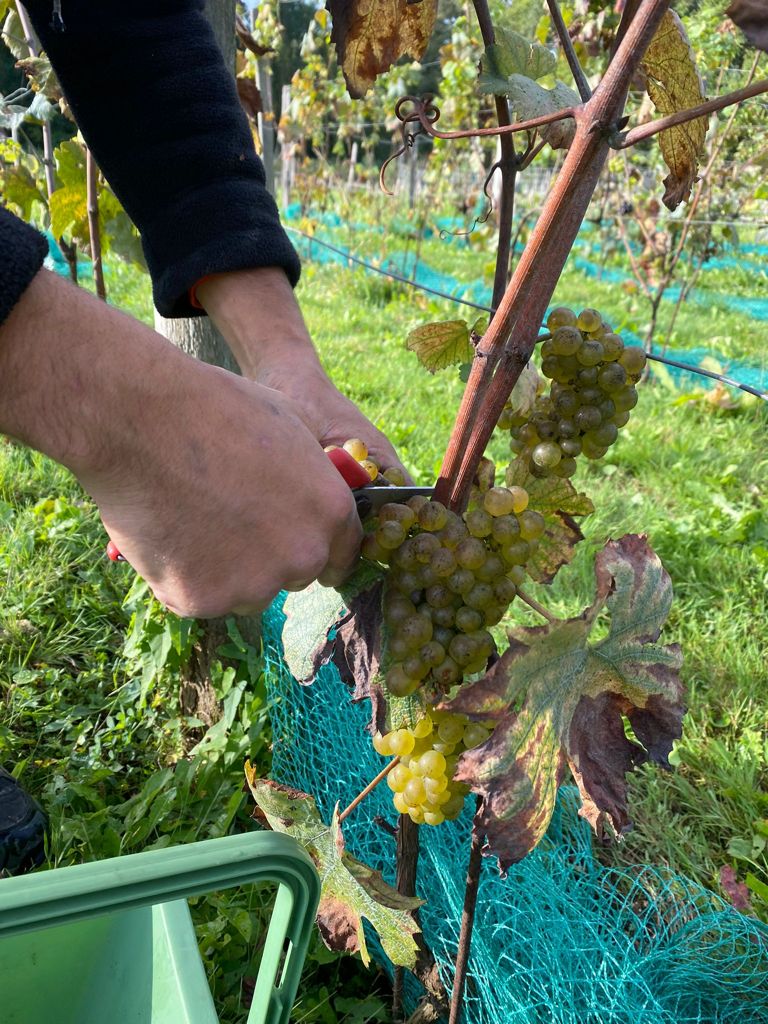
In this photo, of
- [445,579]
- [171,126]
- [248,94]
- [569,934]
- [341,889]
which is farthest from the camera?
[248,94]

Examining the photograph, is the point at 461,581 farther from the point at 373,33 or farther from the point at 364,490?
the point at 373,33

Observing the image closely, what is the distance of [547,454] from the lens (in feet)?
3.08

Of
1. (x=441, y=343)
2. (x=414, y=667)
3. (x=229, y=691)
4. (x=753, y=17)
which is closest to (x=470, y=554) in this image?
(x=414, y=667)

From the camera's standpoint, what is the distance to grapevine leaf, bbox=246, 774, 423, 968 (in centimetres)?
98

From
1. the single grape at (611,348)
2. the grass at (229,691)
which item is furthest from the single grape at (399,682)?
the grass at (229,691)

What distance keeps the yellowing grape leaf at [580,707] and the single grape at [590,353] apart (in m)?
0.20

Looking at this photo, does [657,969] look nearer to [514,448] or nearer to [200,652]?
[514,448]

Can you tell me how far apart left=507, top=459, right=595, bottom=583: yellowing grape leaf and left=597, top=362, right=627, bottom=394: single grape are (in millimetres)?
141

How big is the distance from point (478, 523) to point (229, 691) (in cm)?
145

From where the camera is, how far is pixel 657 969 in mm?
1455

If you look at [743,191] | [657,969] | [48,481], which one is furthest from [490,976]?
[743,191]

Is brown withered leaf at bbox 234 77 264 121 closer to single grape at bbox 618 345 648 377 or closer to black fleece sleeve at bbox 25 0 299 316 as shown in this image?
black fleece sleeve at bbox 25 0 299 316

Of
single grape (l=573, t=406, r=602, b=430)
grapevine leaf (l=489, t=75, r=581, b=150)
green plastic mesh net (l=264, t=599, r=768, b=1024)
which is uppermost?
grapevine leaf (l=489, t=75, r=581, b=150)

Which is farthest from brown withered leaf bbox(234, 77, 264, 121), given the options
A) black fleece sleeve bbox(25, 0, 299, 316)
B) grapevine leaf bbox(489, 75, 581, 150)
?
grapevine leaf bbox(489, 75, 581, 150)
